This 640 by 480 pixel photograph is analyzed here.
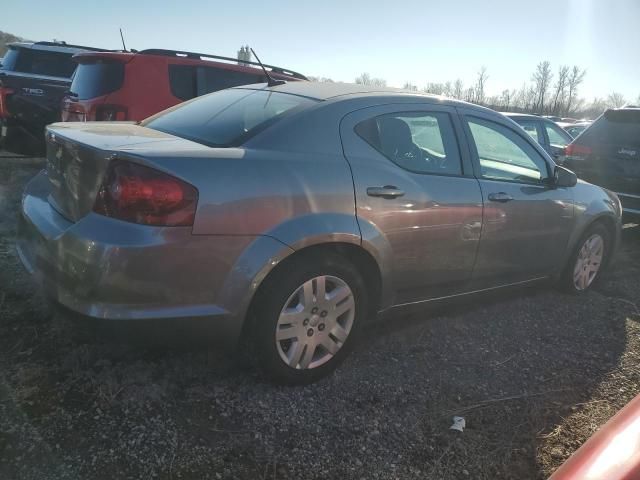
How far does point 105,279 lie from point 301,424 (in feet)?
3.68

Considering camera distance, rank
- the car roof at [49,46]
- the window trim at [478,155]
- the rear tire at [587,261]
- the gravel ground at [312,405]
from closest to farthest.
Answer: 1. the gravel ground at [312,405]
2. the window trim at [478,155]
3. the rear tire at [587,261]
4. the car roof at [49,46]

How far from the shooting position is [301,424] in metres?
2.55

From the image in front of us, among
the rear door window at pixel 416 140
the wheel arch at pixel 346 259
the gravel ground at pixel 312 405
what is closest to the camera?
the gravel ground at pixel 312 405

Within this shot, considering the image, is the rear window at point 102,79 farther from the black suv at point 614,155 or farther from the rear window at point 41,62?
the black suv at point 614,155

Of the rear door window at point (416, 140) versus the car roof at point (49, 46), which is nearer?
the rear door window at point (416, 140)

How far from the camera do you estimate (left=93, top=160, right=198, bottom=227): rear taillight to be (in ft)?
7.50

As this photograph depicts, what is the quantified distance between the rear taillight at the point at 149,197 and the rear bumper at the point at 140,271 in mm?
41

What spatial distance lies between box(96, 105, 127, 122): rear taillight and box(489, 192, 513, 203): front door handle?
13.8 feet

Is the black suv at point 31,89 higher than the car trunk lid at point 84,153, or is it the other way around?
the black suv at point 31,89

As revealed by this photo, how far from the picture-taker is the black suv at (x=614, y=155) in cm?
645

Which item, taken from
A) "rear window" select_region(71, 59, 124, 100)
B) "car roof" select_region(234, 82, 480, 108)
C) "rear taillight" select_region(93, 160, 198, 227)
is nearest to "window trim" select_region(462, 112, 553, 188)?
"car roof" select_region(234, 82, 480, 108)

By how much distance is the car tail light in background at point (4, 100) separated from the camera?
7641 millimetres

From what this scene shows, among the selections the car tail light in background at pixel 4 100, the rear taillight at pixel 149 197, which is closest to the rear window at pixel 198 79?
the car tail light in background at pixel 4 100

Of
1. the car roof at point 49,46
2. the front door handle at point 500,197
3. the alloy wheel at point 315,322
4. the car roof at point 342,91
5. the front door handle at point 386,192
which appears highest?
the car roof at point 49,46
